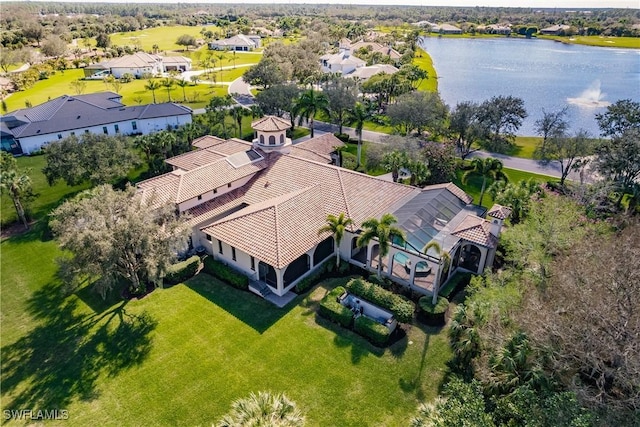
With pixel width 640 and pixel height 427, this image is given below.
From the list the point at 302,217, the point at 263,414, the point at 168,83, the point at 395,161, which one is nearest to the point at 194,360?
the point at 263,414

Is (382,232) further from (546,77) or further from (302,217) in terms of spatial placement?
(546,77)

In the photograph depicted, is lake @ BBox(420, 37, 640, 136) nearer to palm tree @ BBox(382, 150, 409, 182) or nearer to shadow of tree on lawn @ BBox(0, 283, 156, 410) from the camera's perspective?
palm tree @ BBox(382, 150, 409, 182)

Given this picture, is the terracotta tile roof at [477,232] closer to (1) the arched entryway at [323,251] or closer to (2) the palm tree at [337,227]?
(2) the palm tree at [337,227]

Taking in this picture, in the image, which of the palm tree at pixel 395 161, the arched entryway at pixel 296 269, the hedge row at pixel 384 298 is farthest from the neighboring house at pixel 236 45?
the hedge row at pixel 384 298

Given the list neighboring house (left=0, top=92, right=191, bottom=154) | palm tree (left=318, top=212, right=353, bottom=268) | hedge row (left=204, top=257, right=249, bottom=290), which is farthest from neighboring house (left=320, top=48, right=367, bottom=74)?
hedge row (left=204, top=257, right=249, bottom=290)

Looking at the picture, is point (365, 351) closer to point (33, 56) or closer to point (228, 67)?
point (228, 67)
